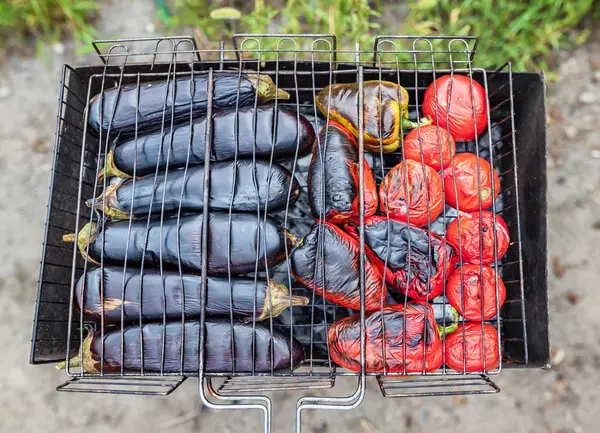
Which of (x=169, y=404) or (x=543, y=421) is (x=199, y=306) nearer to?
(x=169, y=404)

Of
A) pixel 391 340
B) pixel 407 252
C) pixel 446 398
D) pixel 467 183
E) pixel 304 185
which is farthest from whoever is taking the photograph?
pixel 446 398

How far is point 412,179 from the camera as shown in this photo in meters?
2.36

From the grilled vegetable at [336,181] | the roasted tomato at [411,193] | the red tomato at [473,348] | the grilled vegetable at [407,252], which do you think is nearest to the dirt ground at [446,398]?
the red tomato at [473,348]

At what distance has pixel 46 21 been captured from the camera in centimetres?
352

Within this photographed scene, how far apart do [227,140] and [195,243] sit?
0.56m

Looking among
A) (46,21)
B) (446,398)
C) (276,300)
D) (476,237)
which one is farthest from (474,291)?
(46,21)

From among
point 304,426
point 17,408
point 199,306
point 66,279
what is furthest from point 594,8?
point 17,408

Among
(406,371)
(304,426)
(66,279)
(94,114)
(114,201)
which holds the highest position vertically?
(94,114)

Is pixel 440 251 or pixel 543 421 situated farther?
pixel 543 421

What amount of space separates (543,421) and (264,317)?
2389mm

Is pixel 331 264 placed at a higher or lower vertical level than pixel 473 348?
higher

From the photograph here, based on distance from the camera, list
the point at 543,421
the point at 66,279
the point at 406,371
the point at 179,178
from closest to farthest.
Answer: the point at 406,371 < the point at 179,178 < the point at 66,279 < the point at 543,421

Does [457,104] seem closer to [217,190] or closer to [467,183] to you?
[467,183]

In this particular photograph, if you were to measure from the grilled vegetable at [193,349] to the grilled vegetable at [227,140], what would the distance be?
854 mm
